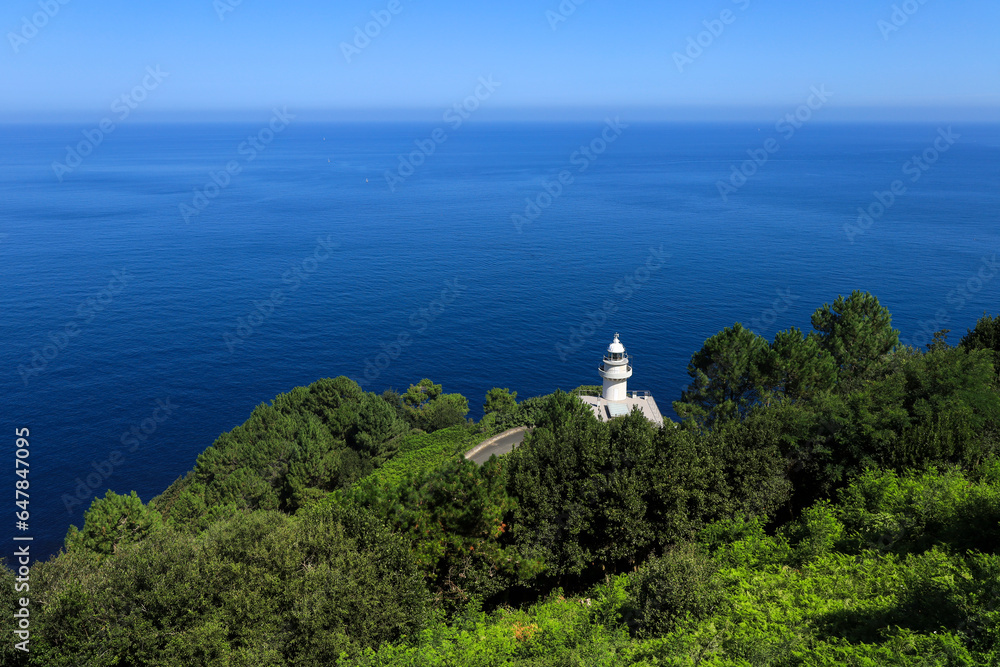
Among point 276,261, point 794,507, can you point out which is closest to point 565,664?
point 794,507

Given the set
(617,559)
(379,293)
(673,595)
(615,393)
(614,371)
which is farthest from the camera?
(379,293)

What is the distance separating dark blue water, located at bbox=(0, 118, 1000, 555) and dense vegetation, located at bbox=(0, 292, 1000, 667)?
29780mm

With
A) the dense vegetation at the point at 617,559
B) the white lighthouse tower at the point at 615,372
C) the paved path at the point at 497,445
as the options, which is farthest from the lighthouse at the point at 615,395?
the dense vegetation at the point at 617,559

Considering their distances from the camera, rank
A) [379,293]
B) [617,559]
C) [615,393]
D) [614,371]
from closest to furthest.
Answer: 1. [617,559]
2. [614,371]
3. [615,393]
4. [379,293]

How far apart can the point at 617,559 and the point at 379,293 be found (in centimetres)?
7019

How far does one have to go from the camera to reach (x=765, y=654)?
13.6m

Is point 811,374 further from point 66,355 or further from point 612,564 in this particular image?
point 66,355

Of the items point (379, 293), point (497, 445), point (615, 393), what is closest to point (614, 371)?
point (615, 393)

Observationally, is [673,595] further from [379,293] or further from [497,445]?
[379,293]

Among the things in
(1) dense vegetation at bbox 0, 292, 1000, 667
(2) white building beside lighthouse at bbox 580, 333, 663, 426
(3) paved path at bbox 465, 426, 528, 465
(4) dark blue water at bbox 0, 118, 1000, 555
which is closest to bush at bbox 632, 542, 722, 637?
(1) dense vegetation at bbox 0, 292, 1000, 667

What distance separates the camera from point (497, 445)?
36.8 m

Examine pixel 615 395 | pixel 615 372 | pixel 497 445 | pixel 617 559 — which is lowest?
pixel 617 559

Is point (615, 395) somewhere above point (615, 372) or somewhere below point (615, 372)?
below

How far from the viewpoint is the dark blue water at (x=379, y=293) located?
195ft
